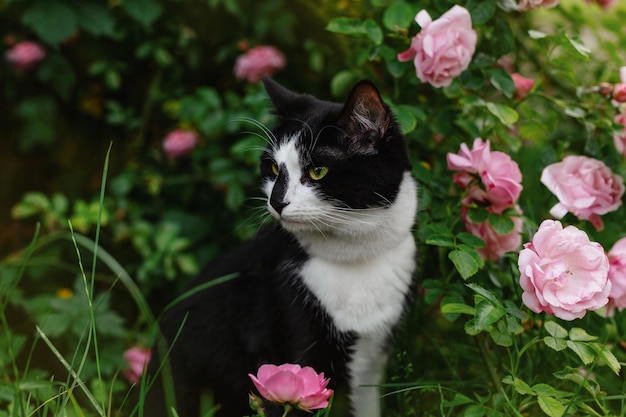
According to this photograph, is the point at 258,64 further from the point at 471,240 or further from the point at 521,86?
the point at 471,240

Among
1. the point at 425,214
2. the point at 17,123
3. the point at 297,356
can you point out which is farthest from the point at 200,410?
the point at 17,123

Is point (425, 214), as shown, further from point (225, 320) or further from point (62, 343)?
point (62, 343)

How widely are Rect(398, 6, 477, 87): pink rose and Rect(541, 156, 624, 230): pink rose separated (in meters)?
0.33

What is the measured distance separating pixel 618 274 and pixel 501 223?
10.1 inches

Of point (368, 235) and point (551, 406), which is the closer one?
point (551, 406)

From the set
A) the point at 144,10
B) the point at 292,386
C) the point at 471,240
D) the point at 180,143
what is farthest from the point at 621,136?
the point at 144,10

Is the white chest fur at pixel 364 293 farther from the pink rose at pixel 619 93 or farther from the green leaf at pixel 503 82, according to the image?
the pink rose at pixel 619 93

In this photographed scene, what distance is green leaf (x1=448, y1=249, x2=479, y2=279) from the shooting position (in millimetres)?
1367

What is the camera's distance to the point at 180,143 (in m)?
2.35

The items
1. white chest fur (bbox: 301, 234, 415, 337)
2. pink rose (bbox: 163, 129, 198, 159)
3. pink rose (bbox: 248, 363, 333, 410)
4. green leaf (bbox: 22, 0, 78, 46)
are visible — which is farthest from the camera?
pink rose (bbox: 163, 129, 198, 159)

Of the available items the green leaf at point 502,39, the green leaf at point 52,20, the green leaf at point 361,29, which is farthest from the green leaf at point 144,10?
the green leaf at point 502,39

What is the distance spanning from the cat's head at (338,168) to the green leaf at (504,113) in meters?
0.25

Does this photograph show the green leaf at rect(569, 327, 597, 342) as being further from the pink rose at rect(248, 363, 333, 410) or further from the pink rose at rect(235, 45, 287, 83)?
the pink rose at rect(235, 45, 287, 83)

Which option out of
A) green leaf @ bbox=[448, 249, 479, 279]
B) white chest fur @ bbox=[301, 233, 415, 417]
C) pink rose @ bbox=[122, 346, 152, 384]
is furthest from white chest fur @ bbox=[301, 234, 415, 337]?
pink rose @ bbox=[122, 346, 152, 384]
